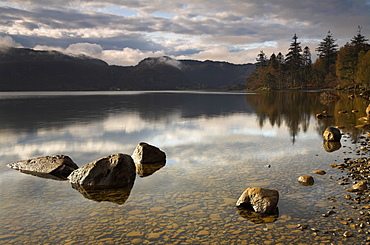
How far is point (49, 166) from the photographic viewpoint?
1533 cm

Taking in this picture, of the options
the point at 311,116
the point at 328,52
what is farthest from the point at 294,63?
the point at 311,116

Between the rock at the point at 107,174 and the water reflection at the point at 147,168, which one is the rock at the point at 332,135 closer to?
the water reflection at the point at 147,168

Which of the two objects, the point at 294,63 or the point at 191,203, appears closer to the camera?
the point at 191,203

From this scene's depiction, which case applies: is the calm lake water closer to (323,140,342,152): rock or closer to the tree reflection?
(323,140,342,152): rock

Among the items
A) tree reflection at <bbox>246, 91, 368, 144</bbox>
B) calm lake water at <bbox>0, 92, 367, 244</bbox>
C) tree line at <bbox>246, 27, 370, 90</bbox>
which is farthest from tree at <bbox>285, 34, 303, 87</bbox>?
calm lake water at <bbox>0, 92, 367, 244</bbox>

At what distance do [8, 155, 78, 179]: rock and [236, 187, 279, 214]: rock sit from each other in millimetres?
9034

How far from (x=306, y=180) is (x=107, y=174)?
8854 mm

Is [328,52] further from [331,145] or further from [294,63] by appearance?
[331,145]

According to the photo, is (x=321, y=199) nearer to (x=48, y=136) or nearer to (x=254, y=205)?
(x=254, y=205)

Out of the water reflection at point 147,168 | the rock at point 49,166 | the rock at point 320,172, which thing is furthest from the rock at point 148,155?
the rock at point 320,172

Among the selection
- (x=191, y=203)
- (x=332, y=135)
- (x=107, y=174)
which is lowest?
(x=191, y=203)

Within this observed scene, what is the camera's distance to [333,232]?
8602 millimetres

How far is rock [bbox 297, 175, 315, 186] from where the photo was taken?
1285 centimetres

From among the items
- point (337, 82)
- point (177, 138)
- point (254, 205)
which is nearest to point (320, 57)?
point (337, 82)
